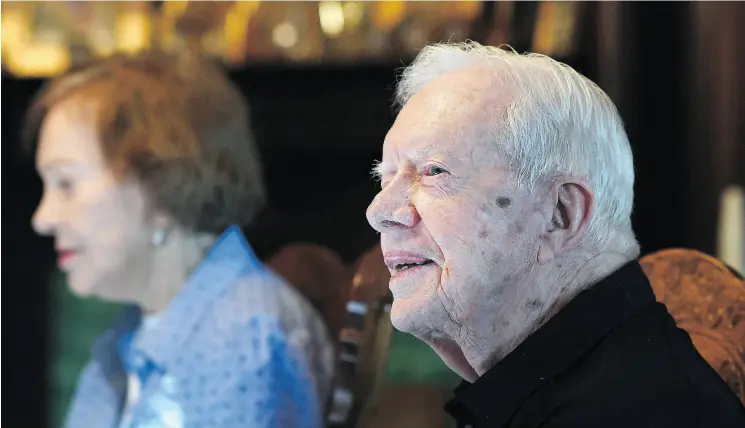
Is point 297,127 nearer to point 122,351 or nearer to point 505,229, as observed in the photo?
point 122,351

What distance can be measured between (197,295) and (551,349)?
1.79 feet

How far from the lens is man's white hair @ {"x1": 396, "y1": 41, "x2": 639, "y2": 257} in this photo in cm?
80

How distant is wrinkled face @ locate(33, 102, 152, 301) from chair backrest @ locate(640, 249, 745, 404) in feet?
2.28

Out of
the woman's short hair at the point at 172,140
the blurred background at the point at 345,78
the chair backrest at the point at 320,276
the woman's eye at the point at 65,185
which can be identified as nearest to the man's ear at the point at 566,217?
the chair backrest at the point at 320,276

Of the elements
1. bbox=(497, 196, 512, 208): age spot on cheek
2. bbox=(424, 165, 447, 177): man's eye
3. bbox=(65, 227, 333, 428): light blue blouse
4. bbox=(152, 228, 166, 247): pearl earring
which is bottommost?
bbox=(65, 227, 333, 428): light blue blouse

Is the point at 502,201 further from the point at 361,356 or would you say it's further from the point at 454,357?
the point at 361,356

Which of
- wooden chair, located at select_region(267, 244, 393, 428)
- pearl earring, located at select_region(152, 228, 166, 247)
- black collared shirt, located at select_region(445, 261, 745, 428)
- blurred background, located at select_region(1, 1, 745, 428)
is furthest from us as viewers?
blurred background, located at select_region(1, 1, 745, 428)

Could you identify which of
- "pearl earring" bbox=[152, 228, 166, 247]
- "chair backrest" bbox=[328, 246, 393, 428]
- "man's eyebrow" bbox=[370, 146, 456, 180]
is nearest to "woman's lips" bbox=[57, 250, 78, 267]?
"pearl earring" bbox=[152, 228, 166, 247]

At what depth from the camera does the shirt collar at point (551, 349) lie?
776mm

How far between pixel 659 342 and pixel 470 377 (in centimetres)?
19

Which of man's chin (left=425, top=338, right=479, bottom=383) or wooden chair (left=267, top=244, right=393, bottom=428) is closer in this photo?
man's chin (left=425, top=338, right=479, bottom=383)

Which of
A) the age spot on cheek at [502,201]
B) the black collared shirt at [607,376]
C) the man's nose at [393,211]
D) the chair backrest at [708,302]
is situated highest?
the age spot on cheek at [502,201]

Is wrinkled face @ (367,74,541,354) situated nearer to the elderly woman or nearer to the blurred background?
the elderly woman

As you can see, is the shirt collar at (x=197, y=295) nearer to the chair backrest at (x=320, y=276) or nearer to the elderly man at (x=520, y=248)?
the chair backrest at (x=320, y=276)
